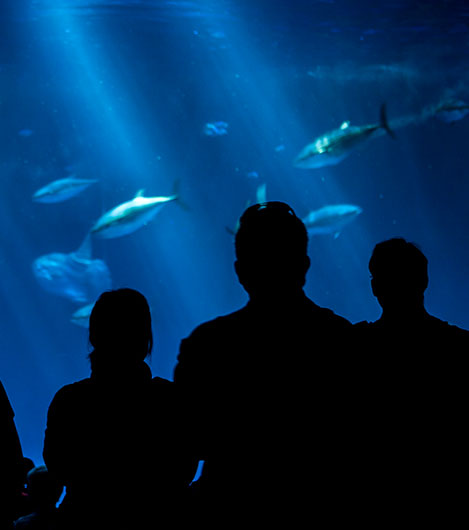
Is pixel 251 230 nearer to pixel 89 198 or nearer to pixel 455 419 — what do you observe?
pixel 455 419

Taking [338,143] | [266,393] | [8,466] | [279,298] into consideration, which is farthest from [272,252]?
[338,143]

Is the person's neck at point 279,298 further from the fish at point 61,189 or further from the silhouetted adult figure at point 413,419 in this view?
the fish at point 61,189

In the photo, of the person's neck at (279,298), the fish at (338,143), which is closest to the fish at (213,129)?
the fish at (338,143)

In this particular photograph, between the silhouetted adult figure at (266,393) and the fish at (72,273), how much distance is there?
48.5 feet

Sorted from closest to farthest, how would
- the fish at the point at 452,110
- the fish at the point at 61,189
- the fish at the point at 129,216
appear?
the fish at the point at 129,216 < the fish at the point at 452,110 < the fish at the point at 61,189

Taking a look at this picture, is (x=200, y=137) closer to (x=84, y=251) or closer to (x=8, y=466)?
(x=84, y=251)

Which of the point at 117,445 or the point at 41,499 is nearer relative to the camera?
the point at 117,445

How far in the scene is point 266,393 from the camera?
1739 mm

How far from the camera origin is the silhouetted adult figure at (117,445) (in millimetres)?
1869

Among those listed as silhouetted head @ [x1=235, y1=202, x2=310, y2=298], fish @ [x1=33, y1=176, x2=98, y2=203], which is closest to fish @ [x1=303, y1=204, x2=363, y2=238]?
fish @ [x1=33, y1=176, x2=98, y2=203]

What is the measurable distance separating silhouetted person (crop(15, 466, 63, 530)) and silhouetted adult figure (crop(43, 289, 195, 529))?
83 cm

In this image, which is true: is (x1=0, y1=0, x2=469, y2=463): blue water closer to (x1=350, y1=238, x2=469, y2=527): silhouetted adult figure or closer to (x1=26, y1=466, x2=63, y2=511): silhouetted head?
(x1=26, y1=466, x2=63, y2=511): silhouetted head

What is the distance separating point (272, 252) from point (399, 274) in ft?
2.28

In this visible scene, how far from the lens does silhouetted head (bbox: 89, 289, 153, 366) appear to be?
6.56 feet
